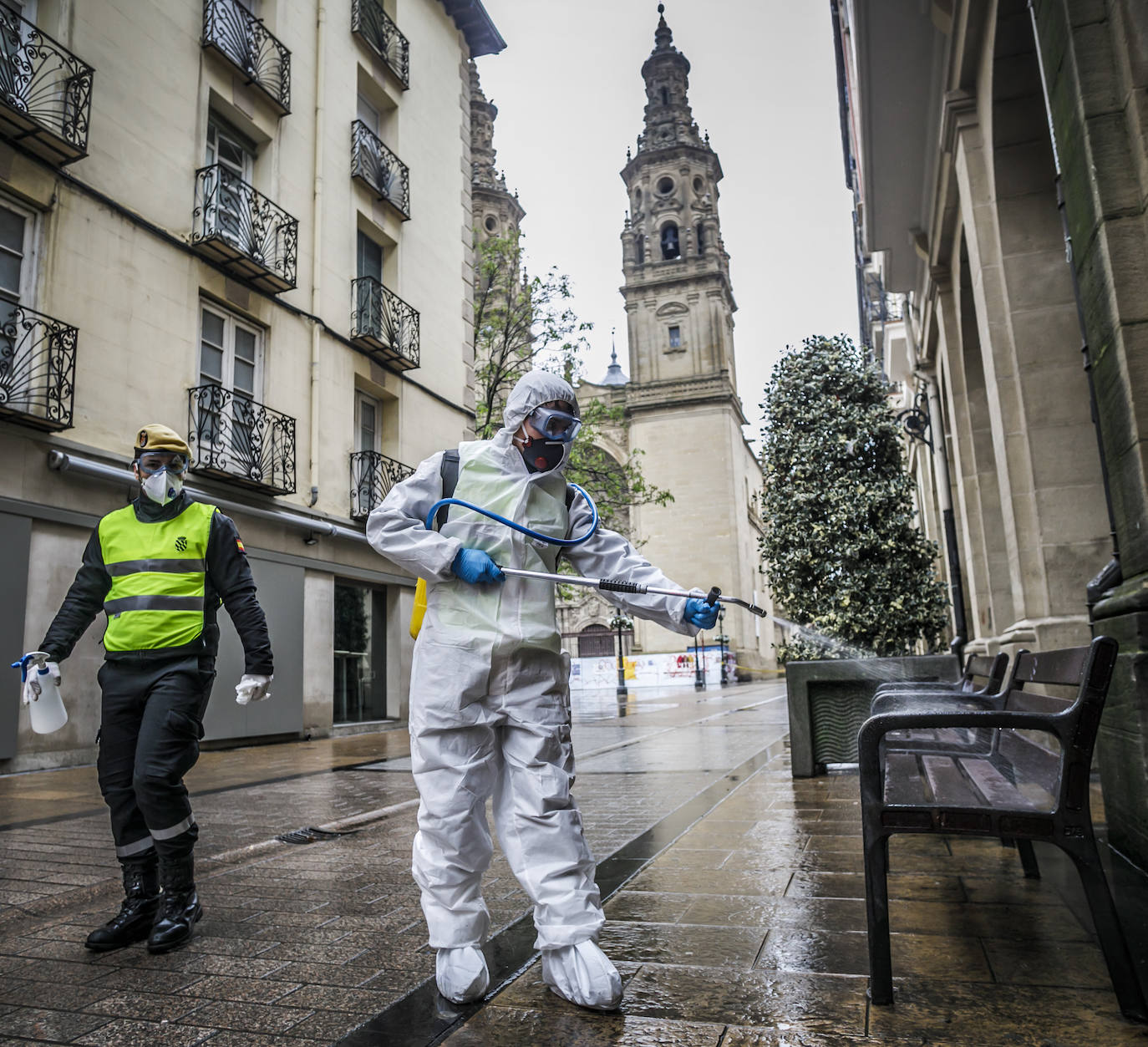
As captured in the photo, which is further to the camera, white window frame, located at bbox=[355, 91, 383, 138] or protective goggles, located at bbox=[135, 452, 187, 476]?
white window frame, located at bbox=[355, 91, 383, 138]

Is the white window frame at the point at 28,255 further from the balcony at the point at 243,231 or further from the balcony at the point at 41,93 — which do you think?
the balcony at the point at 243,231

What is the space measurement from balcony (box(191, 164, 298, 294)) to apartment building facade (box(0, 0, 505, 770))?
0.04m

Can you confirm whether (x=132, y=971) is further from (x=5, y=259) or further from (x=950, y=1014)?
(x=5, y=259)

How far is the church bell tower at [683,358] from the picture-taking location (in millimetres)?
47531

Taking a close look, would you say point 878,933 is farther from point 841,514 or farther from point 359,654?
point 359,654

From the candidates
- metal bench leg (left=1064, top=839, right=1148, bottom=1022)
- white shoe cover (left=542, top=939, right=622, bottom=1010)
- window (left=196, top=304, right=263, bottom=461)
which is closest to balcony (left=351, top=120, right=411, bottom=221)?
window (left=196, top=304, right=263, bottom=461)

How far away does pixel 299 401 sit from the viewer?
44.4ft

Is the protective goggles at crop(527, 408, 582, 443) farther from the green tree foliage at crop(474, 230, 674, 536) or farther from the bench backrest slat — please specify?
the green tree foliage at crop(474, 230, 674, 536)

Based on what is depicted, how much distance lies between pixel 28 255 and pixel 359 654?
300 inches

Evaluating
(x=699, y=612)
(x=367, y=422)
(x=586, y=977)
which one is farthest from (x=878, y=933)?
(x=367, y=422)

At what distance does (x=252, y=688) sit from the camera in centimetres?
332

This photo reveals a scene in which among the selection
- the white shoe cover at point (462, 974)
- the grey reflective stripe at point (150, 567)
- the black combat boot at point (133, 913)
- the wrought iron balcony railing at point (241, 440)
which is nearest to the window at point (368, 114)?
the wrought iron balcony railing at point (241, 440)

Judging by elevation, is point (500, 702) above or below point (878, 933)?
above

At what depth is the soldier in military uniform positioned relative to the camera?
10.2ft
